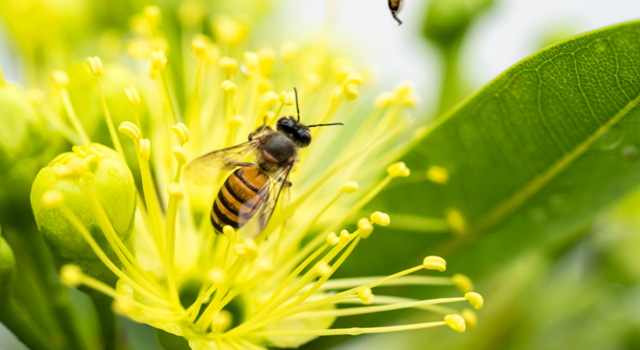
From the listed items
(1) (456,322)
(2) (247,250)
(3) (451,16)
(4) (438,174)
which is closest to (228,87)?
(2) (247,250)

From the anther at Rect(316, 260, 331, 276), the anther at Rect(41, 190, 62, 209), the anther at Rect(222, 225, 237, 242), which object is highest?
the anther at Rect(41, 190, 62, 209)

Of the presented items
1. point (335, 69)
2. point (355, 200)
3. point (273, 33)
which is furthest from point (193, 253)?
point (273, 33)

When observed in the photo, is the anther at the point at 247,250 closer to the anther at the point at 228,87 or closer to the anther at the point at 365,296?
the anther at the point at 365,296

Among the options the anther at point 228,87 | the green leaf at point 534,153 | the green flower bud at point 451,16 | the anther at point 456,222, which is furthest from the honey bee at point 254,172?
the green flower bud at point 451,16

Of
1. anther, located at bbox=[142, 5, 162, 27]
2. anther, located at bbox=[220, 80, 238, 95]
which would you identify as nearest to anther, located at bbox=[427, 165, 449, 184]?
anther, located at bbox=[220, 80, 238, 95]

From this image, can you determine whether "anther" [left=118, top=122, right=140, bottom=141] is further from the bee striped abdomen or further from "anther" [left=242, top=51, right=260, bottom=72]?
"anther" [left=242, top=51, right=260, bottom=72]

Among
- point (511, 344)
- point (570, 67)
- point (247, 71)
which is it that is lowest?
point (511, 344)

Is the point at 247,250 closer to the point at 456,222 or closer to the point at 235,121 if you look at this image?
the point at 235,121

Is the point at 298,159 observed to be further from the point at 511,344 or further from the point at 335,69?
the point at 511,344
